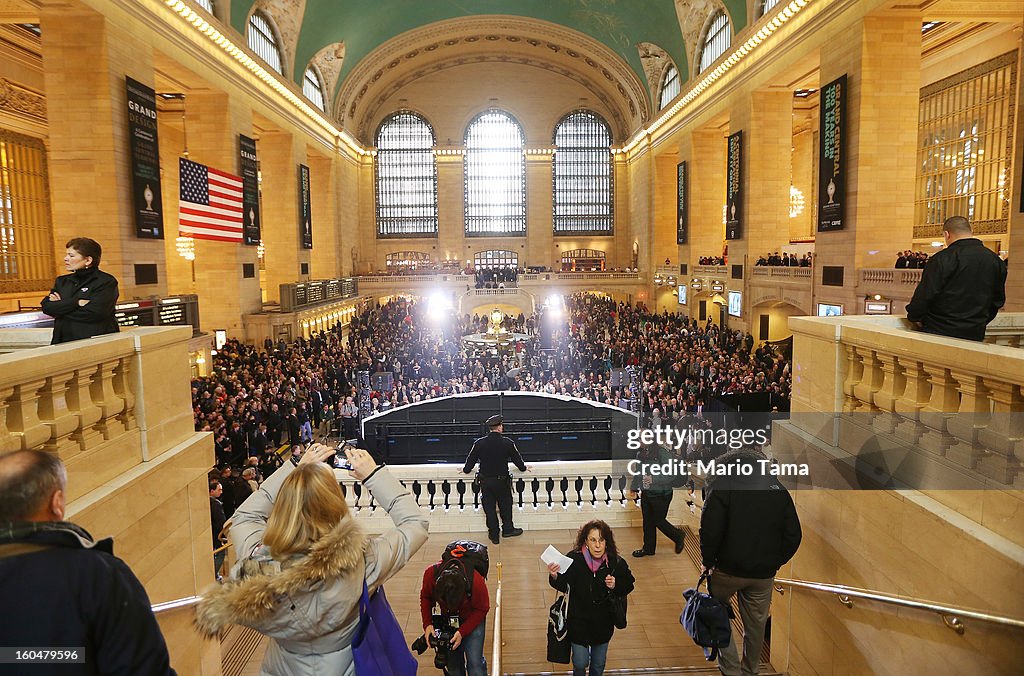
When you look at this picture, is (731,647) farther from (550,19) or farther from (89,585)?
(550,19)

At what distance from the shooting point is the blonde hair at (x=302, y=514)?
1866 mm

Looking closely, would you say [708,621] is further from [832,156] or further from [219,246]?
[219,246]

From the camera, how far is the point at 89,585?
1.38 m

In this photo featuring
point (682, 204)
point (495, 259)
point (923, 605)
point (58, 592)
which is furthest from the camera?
point (495, 259)

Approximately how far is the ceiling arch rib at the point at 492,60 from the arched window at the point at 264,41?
8.26m

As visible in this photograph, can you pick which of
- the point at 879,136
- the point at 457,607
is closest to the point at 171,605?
the point at 457,607

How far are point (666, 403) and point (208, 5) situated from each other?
57.4 ft

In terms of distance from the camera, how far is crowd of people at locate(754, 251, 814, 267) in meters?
18.9

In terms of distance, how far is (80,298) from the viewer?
3.44m

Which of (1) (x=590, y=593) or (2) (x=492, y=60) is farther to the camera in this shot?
(2) (x=492, y=60)

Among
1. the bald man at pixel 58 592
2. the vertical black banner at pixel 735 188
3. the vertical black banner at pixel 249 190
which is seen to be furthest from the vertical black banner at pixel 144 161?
the vertical black banner at pixel 735 188

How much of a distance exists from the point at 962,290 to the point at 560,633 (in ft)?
9.58

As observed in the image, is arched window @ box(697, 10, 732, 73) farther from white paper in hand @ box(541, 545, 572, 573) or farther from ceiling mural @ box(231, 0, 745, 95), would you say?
white paper in hand @ box(541, 545, 572, 573)

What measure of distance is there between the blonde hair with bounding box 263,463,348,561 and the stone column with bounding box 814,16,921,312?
16317mm
